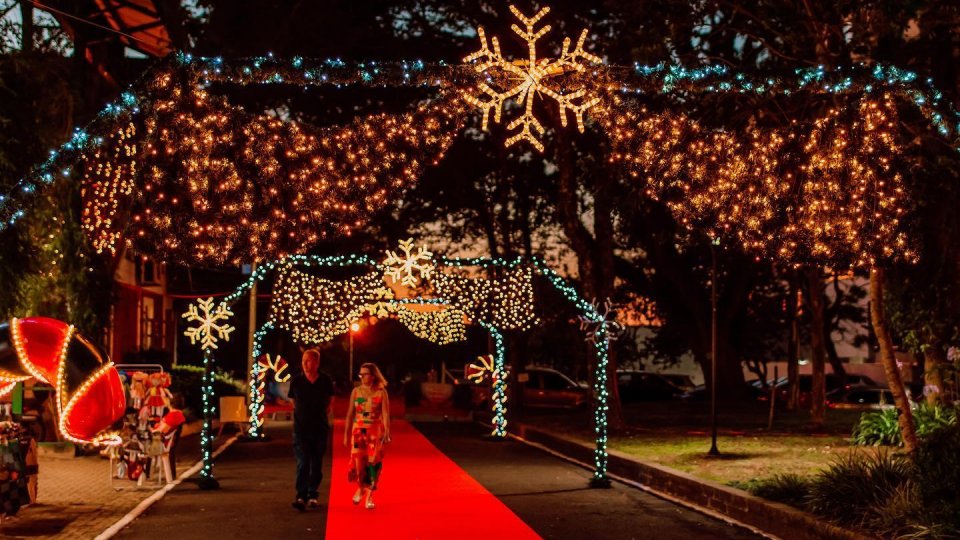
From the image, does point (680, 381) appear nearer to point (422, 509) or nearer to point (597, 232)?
point (597, 232)

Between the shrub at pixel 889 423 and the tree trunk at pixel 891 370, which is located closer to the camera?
the tree trunk at pixel 891 370

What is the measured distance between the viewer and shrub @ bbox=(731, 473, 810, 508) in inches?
469

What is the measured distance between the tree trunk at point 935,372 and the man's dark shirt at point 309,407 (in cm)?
1204

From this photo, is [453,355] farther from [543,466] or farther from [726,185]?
[726,185]

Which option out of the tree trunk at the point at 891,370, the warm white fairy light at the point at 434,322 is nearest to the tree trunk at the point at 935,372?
the tree trunk at the point at 891,370

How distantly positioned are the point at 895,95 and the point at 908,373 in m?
30.3

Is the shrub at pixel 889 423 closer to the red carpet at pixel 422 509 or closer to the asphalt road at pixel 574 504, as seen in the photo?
the asphalt road at pixel 574 504

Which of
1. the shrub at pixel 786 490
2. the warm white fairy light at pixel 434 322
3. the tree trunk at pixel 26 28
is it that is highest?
the tree trunk at pixel 26 28

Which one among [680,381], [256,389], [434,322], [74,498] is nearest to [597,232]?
[434,322]

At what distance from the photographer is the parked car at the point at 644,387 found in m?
47.3

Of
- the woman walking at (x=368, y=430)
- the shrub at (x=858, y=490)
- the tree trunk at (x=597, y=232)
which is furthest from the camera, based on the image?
the tree trunk at (x=597, y=232)

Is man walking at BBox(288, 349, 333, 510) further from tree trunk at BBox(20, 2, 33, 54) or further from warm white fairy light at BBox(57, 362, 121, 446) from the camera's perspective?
tree trunk at BBox(20, 2, 33, 54)

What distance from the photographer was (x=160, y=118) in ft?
35.5

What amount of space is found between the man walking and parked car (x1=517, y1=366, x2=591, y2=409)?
Result: 27.9m
